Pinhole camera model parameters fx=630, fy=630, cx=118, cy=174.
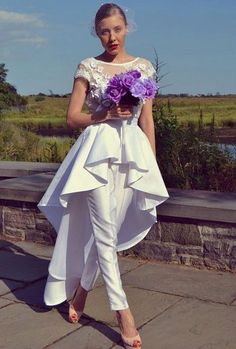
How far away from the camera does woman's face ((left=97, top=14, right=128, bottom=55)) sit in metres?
4.12

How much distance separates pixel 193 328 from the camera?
167 inches

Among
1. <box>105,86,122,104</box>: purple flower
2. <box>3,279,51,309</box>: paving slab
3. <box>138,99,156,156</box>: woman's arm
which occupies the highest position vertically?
<box>105,86,122,104</box>: purple flower

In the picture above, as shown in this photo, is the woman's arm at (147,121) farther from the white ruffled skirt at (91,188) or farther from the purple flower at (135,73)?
the purple flower at (135,73)

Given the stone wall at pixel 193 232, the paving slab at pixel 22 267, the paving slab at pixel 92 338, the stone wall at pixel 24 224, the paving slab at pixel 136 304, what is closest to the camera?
the paving slab at pixel 92 338

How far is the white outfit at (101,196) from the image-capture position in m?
4.09

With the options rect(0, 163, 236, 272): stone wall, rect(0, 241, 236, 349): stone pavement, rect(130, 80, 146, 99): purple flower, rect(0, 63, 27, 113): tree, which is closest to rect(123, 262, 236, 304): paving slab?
rect(0, 241, 236, 349): stone pavement

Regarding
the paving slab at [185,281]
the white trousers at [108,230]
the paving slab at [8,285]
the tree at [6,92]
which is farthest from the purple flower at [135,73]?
the tree at [6,92]

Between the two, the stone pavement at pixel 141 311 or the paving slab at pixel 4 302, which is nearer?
the stone pavement at pixel 141 311

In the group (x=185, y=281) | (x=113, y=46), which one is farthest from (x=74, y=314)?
(x=113, y=46)

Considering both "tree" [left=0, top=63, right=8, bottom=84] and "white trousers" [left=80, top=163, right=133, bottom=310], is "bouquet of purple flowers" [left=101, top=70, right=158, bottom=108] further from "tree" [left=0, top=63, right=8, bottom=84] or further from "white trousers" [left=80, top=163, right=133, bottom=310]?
"tree" [left=0, top=63, right=8, bottom=84]

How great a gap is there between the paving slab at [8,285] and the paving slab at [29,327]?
40 centimetres

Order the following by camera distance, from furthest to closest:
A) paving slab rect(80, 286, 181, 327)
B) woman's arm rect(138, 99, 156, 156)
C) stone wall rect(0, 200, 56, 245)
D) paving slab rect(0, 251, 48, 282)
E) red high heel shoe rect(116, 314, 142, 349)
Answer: stone wall rect(0, 200, 56, 245) → paving slab rect(0, 251, 48, 282) → paving slab rect(80, 286, 181, 327) → woman's arm rect(138, 99, 156, 156) → red high heel shoe rect(116, 314, 142, 349)

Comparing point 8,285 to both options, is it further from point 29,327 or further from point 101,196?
point 101,196

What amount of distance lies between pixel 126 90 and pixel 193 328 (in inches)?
65.4
